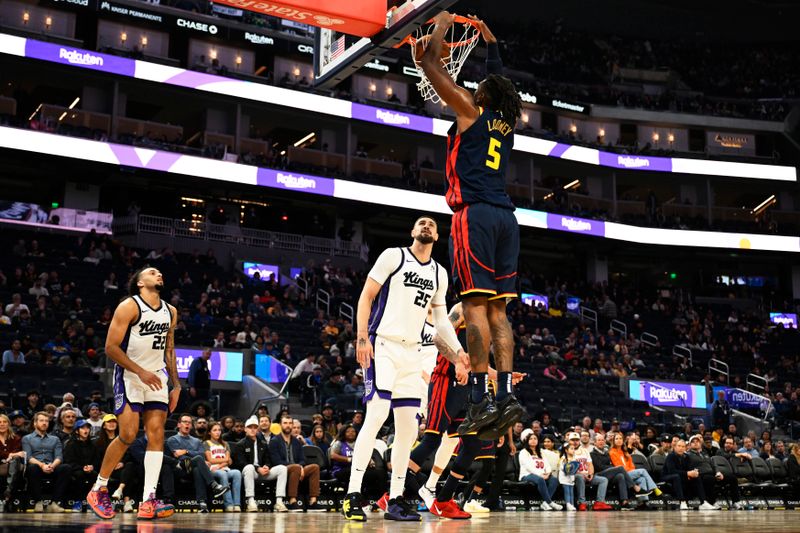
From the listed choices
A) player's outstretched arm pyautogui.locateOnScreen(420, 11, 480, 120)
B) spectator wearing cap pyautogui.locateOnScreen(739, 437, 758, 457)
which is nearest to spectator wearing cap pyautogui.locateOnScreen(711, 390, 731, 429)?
spectator wearing cap pyautogui.locateOnScreen(739, 437, 758, 457)

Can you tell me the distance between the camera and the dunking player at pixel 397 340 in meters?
6.91

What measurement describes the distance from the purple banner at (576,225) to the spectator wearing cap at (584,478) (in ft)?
77.4

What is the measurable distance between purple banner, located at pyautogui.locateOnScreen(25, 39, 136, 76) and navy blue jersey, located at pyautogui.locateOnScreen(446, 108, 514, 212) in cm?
2646

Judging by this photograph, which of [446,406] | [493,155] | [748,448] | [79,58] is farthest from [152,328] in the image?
[79,58]

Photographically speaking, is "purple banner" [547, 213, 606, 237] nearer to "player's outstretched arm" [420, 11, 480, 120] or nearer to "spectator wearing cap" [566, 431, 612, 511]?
"spectator wearing cap" [566, 431, 612, 511]

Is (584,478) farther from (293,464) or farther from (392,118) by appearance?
(392,118)

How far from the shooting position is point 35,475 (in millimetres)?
10367

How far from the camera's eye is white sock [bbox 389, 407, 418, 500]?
274 inches

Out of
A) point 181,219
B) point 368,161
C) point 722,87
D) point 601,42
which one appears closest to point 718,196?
point 722,87

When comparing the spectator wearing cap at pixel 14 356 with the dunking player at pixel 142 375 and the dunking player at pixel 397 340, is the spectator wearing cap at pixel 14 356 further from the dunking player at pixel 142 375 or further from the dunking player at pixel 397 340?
the dunking player at pixel 397 340

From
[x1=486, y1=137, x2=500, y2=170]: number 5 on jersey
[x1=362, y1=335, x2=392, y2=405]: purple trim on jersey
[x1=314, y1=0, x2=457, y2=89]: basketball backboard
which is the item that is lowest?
[x1=362, y1=335, x2=392, y2=405]: purple trim on jersey

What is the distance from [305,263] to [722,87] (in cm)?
2699

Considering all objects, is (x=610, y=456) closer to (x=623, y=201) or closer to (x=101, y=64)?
(x=101, y=64)

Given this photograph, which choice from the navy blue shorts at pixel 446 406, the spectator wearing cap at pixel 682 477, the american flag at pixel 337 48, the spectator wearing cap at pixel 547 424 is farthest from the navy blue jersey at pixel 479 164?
the spectator wearing cap at pixel 547 424
